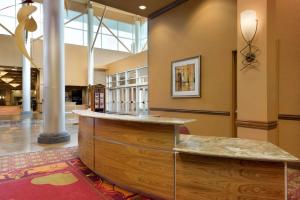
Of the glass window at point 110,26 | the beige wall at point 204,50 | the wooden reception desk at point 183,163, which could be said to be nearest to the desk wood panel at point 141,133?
the wooden reception desk at point 183,163

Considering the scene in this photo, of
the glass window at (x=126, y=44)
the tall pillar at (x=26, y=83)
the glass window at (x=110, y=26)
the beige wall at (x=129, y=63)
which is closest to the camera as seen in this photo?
the beige wall at (x=129, y=63)

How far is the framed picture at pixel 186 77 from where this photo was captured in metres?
4.56

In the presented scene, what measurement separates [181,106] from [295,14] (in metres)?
2.78

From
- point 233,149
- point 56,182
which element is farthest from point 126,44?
point 233,149

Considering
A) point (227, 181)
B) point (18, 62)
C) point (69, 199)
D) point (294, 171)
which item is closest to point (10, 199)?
point (69, 199)

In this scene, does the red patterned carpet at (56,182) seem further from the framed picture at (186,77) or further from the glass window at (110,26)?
the glass window at (110,26)

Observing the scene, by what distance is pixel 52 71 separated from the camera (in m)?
5.41

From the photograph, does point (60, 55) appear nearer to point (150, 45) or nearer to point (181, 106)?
point (150, 45)

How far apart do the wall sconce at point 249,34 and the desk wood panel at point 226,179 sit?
172 centimetres

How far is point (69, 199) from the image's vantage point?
2.41 meters

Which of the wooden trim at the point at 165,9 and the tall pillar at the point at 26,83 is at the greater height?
the wooden trim at the point at 165,9

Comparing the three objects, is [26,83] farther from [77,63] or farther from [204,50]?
[204,50]

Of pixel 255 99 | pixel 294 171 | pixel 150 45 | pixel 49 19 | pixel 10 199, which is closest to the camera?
pixel 10 199

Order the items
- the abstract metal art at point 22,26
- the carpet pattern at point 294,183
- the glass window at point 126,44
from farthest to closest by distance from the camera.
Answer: the glass window at point 126,44 → the abstract metal art at point 22,26 → the carpet pattern at point 294,183
